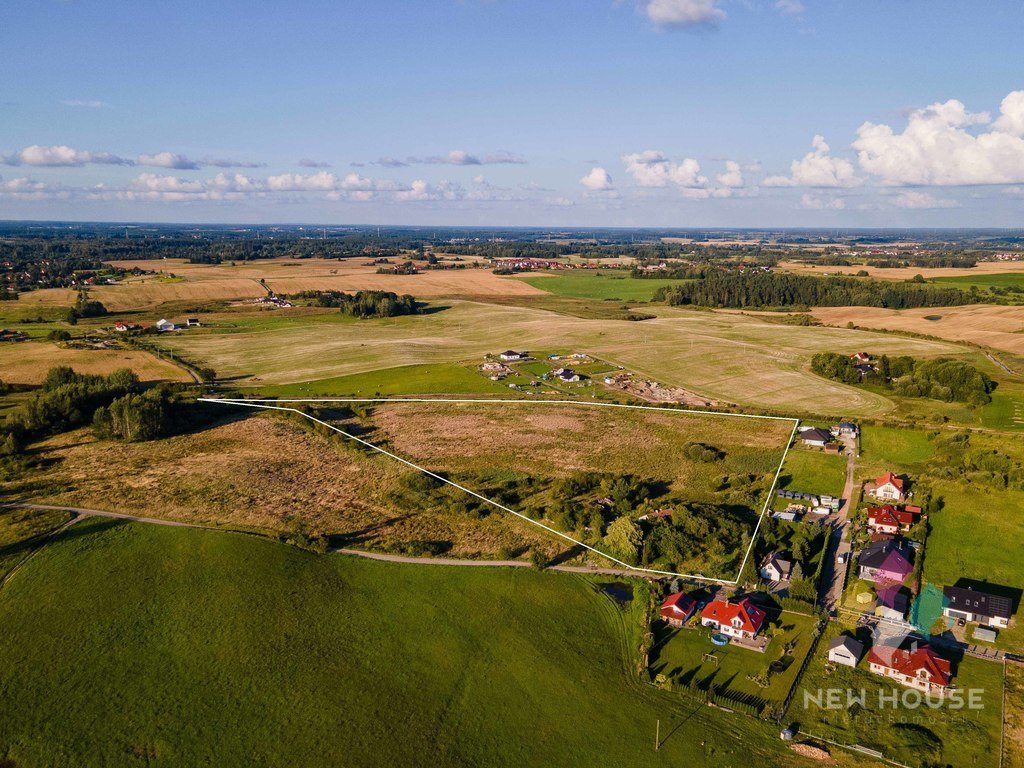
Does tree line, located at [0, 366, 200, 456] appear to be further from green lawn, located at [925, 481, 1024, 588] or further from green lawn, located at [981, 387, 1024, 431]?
green lawn, located at [981, 387, 1024, 431]

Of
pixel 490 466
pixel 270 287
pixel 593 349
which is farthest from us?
pixel 270 287

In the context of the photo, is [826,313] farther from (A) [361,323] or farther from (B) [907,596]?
(B) [907,596]

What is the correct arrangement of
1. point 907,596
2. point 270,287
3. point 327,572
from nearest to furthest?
point 907,596, point 327,572, point 270,287

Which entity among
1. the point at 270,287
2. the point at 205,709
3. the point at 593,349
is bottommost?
the point at 205,709

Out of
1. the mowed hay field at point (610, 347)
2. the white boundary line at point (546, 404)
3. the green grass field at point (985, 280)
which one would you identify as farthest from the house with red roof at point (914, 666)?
the green grass field at point (985, 280)

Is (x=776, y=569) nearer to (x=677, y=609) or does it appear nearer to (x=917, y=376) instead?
(x=677, y=609)

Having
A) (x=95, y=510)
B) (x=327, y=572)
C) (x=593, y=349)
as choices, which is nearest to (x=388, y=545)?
(x=327, y=572)

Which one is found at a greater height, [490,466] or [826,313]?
[826,313]

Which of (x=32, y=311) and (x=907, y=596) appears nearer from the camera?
(x=907, y=596)
